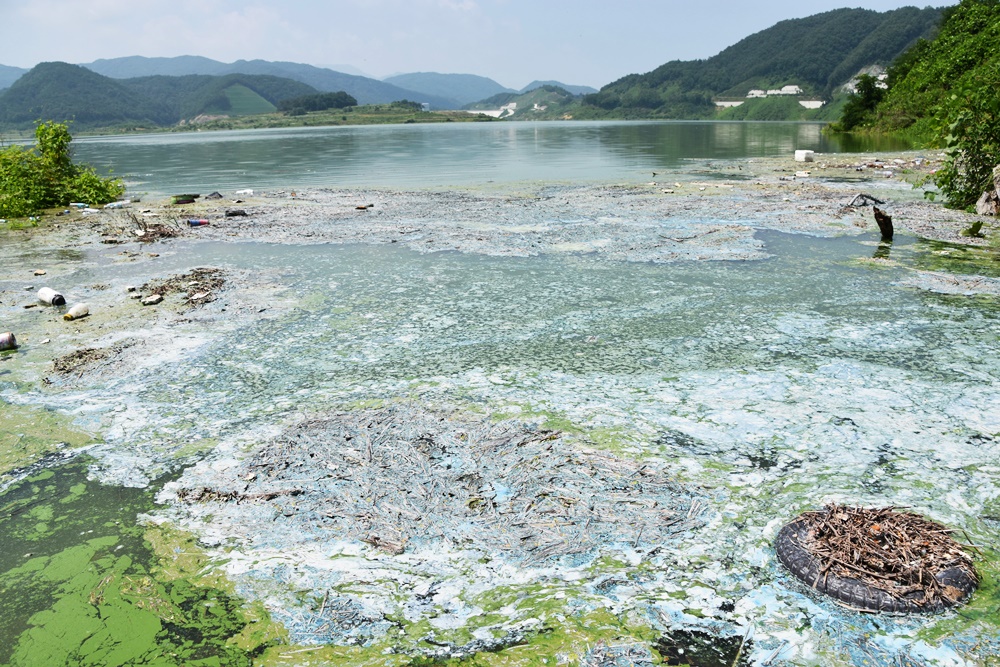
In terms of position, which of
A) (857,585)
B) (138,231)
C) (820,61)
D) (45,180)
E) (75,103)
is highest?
(820,61)

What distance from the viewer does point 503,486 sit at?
398 centimetres

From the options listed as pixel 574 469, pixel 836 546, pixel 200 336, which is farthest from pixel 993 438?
pixel 200 336

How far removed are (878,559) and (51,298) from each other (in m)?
9.90

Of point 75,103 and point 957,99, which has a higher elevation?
point 75,103

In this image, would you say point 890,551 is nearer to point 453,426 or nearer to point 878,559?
point 878,559

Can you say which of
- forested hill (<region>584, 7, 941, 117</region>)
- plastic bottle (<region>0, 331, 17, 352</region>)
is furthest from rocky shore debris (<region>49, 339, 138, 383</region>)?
forested hill (<region>584, 7, 941, 117</region>)

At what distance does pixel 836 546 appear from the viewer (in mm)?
3209

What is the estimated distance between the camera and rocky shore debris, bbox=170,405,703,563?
353cm

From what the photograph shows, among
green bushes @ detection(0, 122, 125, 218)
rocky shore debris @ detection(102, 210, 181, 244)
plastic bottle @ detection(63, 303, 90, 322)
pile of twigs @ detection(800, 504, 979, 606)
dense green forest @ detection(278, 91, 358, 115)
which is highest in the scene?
dense green forest @ detection(278, 91, 358, 115)

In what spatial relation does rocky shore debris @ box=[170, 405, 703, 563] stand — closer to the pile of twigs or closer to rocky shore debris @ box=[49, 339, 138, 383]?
the pile of twigs

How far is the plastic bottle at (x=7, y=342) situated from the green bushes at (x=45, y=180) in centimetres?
1293

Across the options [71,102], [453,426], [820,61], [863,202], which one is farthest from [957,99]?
[71,102]

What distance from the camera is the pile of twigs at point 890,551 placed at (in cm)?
293

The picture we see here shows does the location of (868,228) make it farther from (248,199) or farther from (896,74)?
(896,74)
